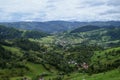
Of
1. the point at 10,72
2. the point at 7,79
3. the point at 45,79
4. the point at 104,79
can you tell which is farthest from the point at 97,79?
the point at 10,72

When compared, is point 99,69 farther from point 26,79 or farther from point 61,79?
point 26,79

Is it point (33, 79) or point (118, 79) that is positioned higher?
point (118, 79)

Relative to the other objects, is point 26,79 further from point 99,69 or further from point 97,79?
point 97,79

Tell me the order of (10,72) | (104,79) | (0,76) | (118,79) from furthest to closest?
(10,72), (0,76), (104,79), (118,79)

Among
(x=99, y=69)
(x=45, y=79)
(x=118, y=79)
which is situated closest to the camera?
(x=118, y=79)

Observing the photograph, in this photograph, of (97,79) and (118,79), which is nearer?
(118,79)

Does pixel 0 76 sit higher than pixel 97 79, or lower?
lower

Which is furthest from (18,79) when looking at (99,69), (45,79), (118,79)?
(118,79)

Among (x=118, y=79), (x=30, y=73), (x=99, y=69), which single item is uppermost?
(x=118, y=79)

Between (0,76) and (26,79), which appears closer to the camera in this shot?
(26,79)
